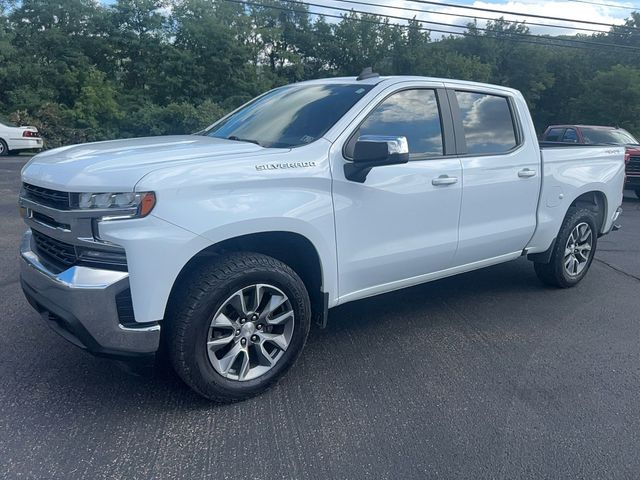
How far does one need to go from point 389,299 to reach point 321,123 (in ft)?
6.89

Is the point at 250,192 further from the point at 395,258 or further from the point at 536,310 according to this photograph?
the point at 536,310

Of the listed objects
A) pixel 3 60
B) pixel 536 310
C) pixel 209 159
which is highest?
pixel 3 60

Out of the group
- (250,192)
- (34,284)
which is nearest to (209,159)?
(250,192)

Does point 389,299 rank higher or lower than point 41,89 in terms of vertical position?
lower

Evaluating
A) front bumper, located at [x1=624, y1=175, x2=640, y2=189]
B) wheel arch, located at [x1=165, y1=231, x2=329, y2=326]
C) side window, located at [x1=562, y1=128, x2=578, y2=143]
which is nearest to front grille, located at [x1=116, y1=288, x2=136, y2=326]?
wheel arch, located at [x1=165, y1=231, x2=329, y2=326]

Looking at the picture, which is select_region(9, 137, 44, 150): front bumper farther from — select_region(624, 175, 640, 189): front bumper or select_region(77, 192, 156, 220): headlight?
select_region(77, 192, 156, 220): headlight

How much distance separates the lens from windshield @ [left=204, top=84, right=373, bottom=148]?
380 cm

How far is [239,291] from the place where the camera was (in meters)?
3.19

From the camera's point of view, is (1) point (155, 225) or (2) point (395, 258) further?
(2) point (395, 258)

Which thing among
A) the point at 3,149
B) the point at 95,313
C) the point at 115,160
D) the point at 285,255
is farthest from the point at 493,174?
the point at 3,149

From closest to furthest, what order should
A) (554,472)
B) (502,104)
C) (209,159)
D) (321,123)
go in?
1. (554,472)
2. (209,159)
3. (321,123)
4. (502,104)

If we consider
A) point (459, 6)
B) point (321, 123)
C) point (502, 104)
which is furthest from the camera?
point (459, 6)

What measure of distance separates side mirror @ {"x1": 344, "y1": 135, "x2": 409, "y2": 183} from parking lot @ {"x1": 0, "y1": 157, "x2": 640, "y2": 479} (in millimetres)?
1326

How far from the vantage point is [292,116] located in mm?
4086
